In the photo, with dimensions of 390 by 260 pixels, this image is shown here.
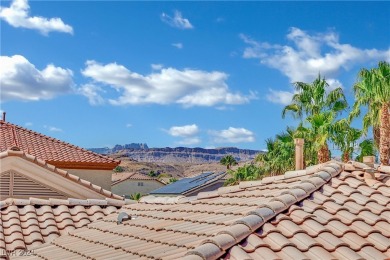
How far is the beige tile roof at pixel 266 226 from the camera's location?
6527 mm

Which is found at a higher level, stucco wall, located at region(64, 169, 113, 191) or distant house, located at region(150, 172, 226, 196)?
stucco wall, located at region(64, 169, 113, 191)

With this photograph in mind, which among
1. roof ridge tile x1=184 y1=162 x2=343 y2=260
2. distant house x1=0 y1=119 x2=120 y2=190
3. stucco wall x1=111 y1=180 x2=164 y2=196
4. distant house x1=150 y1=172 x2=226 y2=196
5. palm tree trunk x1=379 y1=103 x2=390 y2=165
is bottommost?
stucco wall x1=111 y1=180 x2=164 y2=196

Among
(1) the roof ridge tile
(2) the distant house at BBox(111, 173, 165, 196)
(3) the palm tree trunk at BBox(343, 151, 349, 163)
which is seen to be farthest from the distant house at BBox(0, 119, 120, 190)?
(2) the distant house at BBox(111, 173, 165, 196)

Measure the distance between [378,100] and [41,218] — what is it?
19.6 m

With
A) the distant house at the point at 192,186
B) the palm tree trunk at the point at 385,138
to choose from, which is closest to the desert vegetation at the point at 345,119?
the palm tree trunk at the point at 385,138

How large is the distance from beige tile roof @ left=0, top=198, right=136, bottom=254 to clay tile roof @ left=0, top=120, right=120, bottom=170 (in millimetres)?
9507

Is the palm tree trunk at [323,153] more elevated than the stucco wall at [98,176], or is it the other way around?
the palm tree trunk at [323,153]

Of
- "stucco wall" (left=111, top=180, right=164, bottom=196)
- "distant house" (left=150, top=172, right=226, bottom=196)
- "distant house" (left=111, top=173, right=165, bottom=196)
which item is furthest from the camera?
"stucco wall" (left=111, top=180, right=164, bottom=196)

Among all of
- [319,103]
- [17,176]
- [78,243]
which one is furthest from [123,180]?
[78,243]

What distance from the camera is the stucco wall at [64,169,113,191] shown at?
78.3 feet

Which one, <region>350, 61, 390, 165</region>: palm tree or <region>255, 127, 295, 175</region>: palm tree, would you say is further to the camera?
<region>255, 127, 295, 175</region>: palm tree

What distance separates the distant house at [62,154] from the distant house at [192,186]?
1395cm

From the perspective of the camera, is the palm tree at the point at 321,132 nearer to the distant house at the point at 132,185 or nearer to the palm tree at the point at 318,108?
the palm tree at the point at 318,108

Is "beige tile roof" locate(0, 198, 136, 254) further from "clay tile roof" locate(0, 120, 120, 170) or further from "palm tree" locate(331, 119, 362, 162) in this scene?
"palm tree" locate(331, 119, 362, 162)
